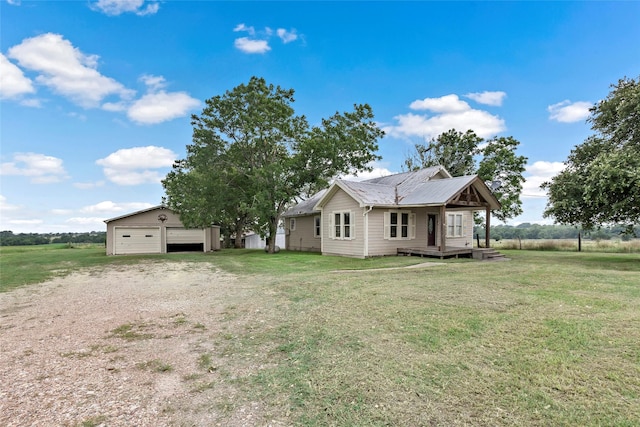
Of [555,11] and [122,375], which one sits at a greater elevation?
[555,11]

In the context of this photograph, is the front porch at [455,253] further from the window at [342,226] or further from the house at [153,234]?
the house at [153,234]

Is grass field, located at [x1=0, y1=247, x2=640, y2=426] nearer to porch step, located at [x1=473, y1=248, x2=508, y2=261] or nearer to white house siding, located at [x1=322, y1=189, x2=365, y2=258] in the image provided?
porch step, located at [x1=473, y1=248, x2=508, y2=261]

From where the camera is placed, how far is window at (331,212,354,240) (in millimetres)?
17328

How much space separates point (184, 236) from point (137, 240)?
3236 mm

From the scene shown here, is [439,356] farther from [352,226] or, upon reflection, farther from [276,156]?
[276,156]

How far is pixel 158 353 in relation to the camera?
13.6ft

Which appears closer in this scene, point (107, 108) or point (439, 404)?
point (439, 404)

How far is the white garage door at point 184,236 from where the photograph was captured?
84.9 ft

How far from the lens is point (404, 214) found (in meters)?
17.5

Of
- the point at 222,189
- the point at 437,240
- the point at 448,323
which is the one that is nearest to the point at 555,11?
the point at 437,240

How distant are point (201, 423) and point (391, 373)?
6.02 ft

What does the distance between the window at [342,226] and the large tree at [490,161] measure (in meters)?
13.8

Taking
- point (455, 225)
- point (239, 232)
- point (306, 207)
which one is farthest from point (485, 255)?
point (239, 232)

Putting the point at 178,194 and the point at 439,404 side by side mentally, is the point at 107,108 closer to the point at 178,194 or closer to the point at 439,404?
the point at 178,194
